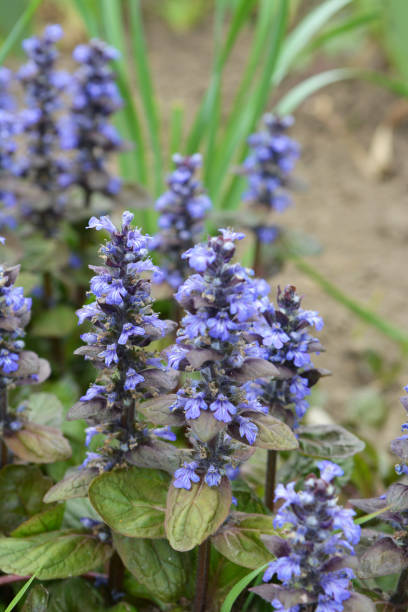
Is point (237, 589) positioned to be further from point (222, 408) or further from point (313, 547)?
point (222, 408)

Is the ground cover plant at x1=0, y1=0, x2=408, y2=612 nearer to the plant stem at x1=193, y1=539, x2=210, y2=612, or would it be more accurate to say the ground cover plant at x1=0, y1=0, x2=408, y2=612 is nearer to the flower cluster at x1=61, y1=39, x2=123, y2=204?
the plant stem at x1=193, y1=539, x2=210, y2=612

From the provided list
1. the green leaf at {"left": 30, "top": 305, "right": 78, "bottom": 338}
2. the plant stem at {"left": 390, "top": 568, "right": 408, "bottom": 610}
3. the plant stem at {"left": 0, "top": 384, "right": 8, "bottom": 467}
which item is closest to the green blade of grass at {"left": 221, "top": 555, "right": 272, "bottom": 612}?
the plant stem at {"left": 390, "top": 568, "right": 408, "bottom": 610}

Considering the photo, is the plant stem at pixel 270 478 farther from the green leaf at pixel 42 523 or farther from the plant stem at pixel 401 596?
the green leaf at pixel 42 523

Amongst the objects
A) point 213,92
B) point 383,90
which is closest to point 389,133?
point 383,90

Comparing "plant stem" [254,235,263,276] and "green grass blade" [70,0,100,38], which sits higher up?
"green grass blade" [70,0,100,38]

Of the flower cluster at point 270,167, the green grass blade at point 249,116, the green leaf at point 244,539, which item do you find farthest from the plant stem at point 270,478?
the green grass blade at point 249,116

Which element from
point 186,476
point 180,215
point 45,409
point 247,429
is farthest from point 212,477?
point 180,215
